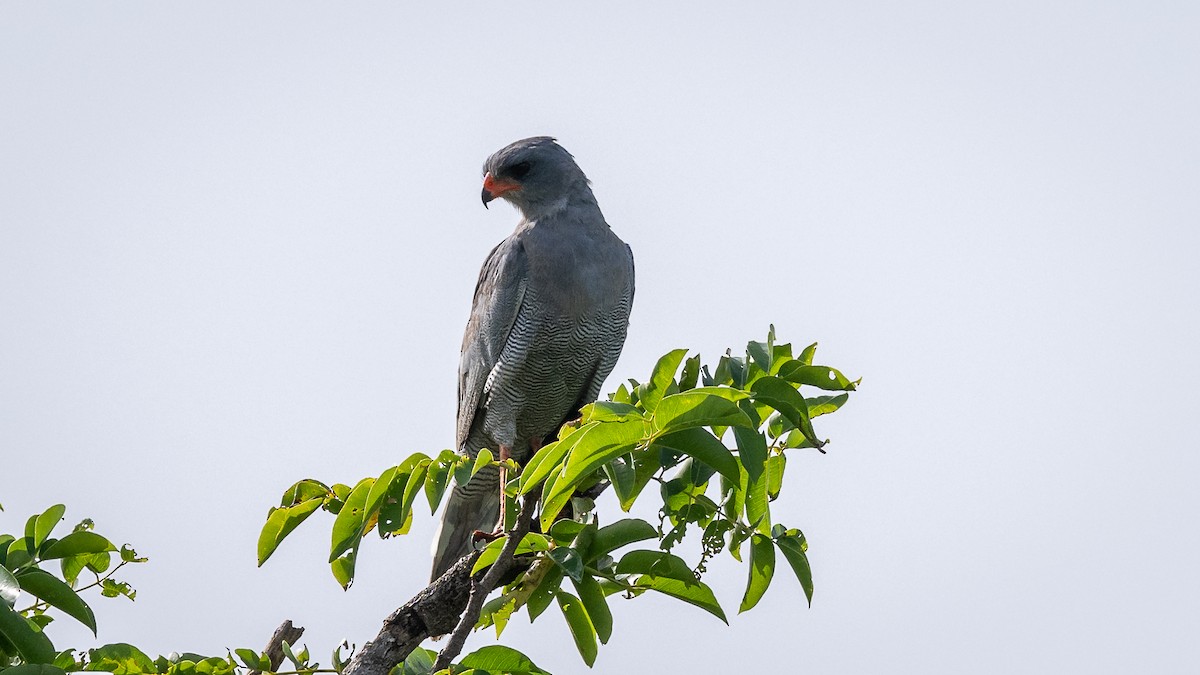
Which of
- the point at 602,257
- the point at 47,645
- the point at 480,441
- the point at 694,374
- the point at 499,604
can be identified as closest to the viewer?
the point at 47,645

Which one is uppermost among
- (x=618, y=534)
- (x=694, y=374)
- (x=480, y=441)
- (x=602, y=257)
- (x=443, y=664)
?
(x=602, y=257)

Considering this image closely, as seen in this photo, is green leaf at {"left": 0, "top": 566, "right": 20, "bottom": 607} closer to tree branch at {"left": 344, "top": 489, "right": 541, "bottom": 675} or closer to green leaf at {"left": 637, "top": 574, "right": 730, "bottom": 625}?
tree branch at {"left": 344, "top": 489, "right": 541, "bottom": 675}

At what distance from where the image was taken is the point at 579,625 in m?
4.39

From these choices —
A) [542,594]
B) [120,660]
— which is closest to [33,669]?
[120,660]

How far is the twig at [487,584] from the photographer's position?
4.06 metres

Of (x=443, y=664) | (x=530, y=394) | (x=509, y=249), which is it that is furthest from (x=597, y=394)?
(x=443, y=664)

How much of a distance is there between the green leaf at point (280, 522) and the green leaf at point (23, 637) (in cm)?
83

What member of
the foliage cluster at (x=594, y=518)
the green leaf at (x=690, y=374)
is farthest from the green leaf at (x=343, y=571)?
the green leaf at (x=690, y=374)

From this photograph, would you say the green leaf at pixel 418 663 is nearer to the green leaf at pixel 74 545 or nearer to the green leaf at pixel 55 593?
the green leaf at pixel 55 593

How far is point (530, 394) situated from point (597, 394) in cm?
44

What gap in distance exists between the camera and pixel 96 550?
430 centimetres

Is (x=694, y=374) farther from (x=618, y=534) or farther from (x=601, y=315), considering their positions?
(x=601, y=315)

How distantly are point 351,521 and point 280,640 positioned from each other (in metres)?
0.54

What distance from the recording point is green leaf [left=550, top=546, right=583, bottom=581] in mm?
3963
